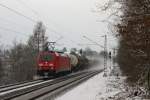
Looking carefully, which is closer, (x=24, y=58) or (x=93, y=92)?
(x=93, y=92)

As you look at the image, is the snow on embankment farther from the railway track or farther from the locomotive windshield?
the locomotive windshield

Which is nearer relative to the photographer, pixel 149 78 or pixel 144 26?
pixel 144 26

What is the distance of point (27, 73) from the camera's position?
7075 centimetres

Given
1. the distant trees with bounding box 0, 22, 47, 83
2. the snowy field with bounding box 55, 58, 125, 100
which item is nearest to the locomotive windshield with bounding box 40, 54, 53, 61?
the snowy field with bounding box 55, 58, 125, 100

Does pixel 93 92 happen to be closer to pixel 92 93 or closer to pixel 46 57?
pixel 92 93

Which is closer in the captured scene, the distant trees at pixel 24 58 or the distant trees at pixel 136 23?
the distant trees at pixel 136 23

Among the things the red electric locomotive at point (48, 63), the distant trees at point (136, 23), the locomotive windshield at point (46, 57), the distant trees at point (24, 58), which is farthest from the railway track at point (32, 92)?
the distant trees at point (24, 58)

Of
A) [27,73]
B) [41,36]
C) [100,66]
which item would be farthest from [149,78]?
[100,66]

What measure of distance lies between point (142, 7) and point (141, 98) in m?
4.14

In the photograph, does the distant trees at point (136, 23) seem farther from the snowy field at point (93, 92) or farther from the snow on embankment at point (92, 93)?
the snow on embankment at point (92, 93)

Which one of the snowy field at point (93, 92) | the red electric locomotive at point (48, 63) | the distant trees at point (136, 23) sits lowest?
the snowy field at point (93, 92)

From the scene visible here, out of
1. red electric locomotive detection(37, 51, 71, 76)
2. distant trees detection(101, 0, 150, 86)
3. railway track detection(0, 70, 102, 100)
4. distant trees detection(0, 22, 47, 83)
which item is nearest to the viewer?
distant trees detection(101, 0, 150, 86)

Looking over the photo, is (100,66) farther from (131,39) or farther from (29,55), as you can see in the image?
(131,39)

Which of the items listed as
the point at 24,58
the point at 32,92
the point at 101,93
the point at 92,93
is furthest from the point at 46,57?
the point at 24,58
